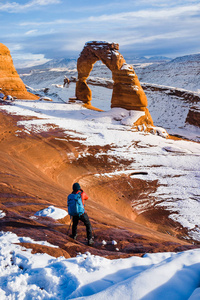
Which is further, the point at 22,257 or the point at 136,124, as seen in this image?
the point at 136,124

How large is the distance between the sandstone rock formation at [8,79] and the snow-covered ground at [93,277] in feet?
69.7

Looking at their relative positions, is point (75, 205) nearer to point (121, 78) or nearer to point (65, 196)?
point (65, 196)

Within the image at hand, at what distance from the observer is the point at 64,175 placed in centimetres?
1100

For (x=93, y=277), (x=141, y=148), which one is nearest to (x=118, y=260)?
(x=93, y=277)

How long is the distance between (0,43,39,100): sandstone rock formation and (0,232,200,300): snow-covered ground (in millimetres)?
21255

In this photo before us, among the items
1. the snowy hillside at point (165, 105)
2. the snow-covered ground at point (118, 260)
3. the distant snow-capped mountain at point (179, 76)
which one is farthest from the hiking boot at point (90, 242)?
the distant snow-capped mountain at point (179, 76)

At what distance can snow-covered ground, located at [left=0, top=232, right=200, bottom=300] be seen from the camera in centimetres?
258

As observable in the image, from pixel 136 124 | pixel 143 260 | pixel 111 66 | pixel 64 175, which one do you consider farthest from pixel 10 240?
pixel 111 66

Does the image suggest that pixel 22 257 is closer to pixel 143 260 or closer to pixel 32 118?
pixel 143 260

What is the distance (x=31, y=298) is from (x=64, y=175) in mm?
8489

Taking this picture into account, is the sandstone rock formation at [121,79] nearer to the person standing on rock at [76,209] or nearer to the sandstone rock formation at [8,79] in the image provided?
the sandstone rock formation at [8,79]

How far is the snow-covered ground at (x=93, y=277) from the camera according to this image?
102 inches

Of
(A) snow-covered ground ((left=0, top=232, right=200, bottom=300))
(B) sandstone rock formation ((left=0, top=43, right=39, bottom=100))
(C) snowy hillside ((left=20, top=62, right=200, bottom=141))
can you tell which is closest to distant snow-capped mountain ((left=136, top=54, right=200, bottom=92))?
(C) snowy hillside ((left=20, top=62, right=200, bottom=141))

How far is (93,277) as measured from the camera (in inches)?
118
